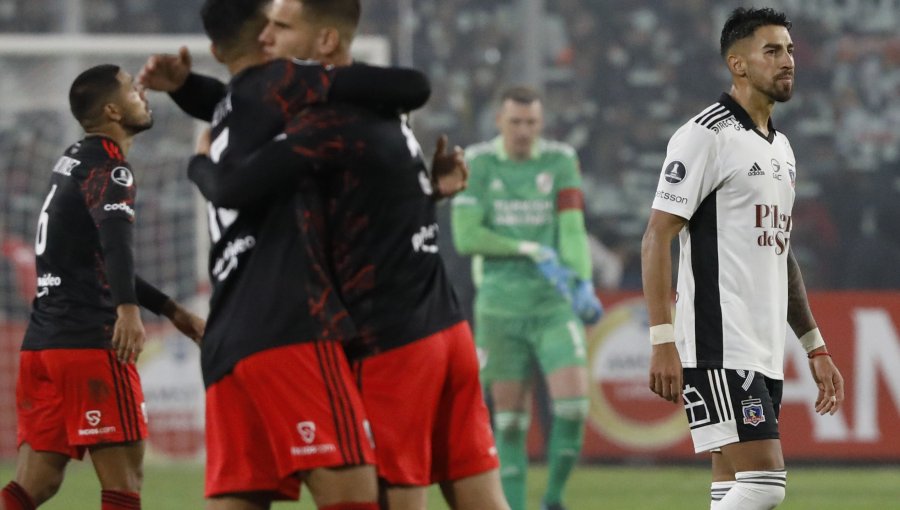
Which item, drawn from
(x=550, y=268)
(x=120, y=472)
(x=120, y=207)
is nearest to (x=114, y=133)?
(x=120, y=207)

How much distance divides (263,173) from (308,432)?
66 cm

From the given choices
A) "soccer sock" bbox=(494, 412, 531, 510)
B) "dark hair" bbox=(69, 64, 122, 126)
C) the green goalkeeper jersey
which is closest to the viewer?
"dark hair" bbox=(69, 64, 122, 126)

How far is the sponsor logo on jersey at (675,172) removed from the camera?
16.6 ft

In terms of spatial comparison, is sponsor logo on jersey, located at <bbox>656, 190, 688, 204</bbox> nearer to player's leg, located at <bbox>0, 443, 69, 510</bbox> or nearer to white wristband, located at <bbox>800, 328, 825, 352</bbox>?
white wristband, located at <bbox>800, 328, 825, 352</bbox>

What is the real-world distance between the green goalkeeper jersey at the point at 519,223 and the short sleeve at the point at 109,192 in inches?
136

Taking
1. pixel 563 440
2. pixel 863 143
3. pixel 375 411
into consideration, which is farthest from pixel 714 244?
pixel 863 143

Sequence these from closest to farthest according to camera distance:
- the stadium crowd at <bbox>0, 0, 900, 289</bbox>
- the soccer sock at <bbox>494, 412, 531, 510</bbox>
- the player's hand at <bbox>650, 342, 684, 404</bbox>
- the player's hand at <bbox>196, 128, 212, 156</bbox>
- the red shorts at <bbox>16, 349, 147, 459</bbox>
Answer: the player's hand at <bbox>196, 128, 212, 156</bbox>, the player's hand at <bbox>650, 342, 684, 404</bbox>, the red shorts at <bbox>16, 349, 147, 459</bbox>, the soccer sock at <bbox>494, 412, 531, 510</bbox>, the stadium crowd at <bbox>0, 0, 900, 289</bbox>

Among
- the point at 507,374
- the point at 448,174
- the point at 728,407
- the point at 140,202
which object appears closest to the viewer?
the point at 448,174

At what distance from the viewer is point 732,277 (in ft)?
16.7

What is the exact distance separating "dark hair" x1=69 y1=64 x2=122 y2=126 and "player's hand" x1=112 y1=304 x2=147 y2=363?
0.87 metres

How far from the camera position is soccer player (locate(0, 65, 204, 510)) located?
5562 mm

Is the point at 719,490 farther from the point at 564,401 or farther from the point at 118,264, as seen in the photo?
the point at 564,401

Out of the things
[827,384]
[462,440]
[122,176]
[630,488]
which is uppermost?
[122,176]

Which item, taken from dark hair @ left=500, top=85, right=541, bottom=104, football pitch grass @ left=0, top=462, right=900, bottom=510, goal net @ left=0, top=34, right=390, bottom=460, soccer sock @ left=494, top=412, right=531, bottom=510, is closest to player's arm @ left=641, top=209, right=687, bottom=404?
soccer sock @ left=494, top=412, right=531, bottom=510
